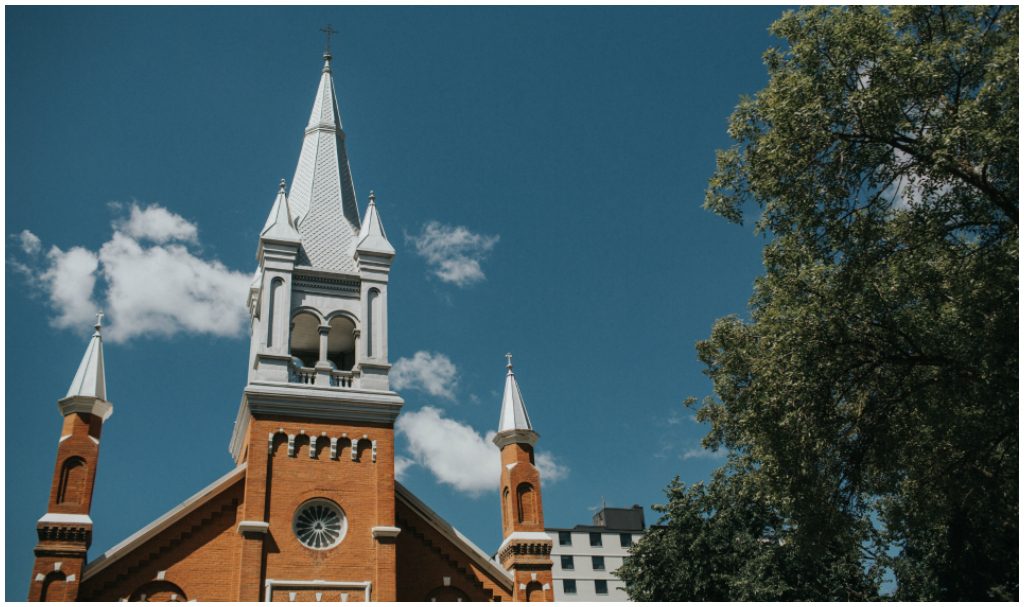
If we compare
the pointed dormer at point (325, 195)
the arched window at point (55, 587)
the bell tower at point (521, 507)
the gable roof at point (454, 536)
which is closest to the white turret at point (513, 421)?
the bell tower at point (521, 507)

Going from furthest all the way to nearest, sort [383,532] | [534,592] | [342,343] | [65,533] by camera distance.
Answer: [342,343]
[534,592]
[383,532]
[65,533]

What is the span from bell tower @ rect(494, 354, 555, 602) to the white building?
58.4 metres

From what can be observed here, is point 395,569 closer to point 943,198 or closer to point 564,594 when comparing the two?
point 943,198

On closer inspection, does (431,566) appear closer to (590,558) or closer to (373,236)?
(373,236)

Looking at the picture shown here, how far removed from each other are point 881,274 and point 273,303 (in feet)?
51.8

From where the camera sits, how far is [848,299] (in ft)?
59.0

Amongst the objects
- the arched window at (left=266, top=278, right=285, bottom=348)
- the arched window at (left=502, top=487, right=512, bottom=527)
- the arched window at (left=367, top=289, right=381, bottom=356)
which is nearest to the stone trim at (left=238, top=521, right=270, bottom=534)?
the arched window at (left=266, top=278, right=285, bottom=348)

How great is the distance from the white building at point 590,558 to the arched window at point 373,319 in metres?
60.0

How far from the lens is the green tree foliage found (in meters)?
16.2

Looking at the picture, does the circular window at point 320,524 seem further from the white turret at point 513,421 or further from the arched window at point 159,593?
the white turret at point 513,421

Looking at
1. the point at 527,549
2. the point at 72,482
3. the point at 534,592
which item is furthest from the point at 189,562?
the point at 534,592

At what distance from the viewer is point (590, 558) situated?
84.4m

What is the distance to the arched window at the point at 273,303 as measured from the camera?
24734 millimetres

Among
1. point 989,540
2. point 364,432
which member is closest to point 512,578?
point 364,432
